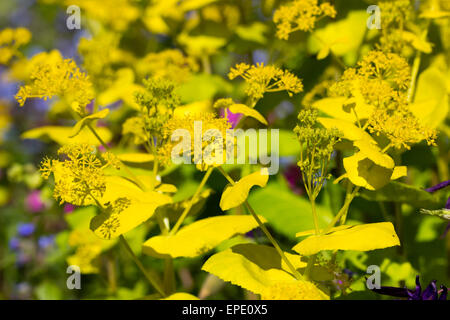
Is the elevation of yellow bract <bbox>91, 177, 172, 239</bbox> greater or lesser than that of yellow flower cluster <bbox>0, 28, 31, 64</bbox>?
lesser

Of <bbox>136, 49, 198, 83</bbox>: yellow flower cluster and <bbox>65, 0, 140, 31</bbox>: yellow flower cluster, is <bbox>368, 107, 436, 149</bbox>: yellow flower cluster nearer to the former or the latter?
<bbox>136, 49, 198, 83</bbox>: yellow flower cluster

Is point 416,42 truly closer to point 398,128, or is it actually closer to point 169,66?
point 398,128

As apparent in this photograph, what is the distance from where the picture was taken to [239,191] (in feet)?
1.58

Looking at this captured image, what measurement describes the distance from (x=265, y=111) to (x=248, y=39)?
0.55 ft

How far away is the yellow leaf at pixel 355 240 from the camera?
46 centimetres

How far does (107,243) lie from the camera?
0.84 m

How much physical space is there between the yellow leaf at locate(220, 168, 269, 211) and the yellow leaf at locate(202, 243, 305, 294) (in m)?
0.06

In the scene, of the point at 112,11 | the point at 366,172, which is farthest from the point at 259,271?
the point at 112,11

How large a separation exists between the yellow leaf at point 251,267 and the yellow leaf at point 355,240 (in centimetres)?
5

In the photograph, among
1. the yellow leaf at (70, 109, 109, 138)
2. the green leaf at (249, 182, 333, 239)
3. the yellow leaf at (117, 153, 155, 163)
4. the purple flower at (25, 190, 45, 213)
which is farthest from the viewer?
the purple flower at (25, 190, 45, 213)

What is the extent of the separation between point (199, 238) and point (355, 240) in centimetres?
17

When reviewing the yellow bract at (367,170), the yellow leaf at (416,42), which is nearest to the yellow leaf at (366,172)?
the yellow bract at (367,170)

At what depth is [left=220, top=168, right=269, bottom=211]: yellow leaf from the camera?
1.55ft


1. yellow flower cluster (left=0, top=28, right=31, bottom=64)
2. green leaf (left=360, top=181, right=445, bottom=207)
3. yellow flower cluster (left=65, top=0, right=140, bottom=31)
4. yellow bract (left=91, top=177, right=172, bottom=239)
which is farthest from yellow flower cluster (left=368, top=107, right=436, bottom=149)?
yellow flower cluster (left=65, top=0, right=140, bottom=31)
